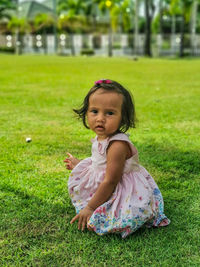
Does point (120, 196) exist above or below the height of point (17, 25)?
Result: below

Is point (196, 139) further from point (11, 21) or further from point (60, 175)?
point (11, 21)

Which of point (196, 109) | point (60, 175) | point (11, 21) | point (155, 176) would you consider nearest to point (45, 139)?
point (60, 175)

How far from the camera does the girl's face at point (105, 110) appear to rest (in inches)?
90.0

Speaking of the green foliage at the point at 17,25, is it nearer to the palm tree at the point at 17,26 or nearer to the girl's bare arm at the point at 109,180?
the palm tree at the point at 17,26

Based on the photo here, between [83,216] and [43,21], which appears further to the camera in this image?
[43,21]

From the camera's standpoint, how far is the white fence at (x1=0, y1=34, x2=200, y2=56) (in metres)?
39.1

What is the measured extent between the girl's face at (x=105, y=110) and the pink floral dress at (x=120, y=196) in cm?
8

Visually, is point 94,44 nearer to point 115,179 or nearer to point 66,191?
→ point 66,191

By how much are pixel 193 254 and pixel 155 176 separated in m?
1.15

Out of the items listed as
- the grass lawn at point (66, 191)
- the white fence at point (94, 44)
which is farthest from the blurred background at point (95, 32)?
the grass lawn at point (66, 191)

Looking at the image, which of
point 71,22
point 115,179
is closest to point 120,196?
point 115,179

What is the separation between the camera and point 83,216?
2.25 meters

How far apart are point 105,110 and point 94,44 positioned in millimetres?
44093

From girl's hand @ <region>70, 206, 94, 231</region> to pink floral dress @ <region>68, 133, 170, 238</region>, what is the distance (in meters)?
0.04
